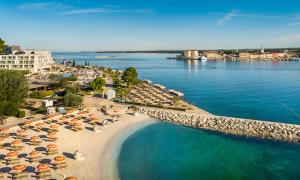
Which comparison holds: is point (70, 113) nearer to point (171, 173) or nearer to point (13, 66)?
point (171, 173)

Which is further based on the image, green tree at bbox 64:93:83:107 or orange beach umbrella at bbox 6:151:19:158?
green tree at bbox 64:93:83:107

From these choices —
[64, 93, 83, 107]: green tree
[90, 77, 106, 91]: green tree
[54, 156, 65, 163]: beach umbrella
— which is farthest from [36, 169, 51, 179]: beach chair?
[90, 77, 106, 91]: green tree

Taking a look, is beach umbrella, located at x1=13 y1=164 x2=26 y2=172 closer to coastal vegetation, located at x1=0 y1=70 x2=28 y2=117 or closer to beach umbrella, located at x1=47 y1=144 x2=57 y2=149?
beach umbrella, located at x1=47 y1=144 x2=57 y2=149

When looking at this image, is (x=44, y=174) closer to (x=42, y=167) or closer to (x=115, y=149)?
(x=42, y=167)

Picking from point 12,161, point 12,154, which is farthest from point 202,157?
point 12,154

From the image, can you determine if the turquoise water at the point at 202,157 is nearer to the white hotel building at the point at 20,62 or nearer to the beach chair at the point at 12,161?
the beach chair at the point at 12,161

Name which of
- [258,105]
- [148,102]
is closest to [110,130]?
[148,102]

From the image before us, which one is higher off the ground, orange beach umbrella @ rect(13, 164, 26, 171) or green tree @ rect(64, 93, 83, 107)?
green tree @ rect(64, 93, 83, 107)
